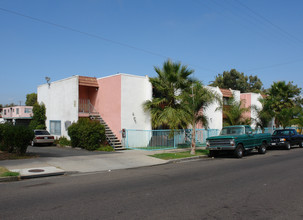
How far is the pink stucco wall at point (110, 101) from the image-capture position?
20.0m

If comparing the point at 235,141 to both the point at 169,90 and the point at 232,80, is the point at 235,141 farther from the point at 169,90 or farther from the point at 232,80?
the point at 232,80

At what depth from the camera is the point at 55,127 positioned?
24062mm

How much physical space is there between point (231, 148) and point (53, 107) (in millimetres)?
16494

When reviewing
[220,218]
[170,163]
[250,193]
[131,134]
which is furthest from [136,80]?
[220,218]

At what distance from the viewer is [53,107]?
79.8 ft

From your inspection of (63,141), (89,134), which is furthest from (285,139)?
(63,141)

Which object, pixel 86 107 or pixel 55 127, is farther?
pixel 55 127

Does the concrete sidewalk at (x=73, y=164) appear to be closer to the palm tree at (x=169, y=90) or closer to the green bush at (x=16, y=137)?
the green bush at (x=16, y=137)

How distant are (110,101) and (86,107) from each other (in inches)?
126

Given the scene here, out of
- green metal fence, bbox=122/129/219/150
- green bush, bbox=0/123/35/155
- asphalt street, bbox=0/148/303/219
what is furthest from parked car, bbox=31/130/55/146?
asphalt street, bbox=0/148/303/219

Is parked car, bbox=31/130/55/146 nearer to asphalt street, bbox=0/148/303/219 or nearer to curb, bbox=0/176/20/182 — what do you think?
curb, bbox=0/176/20/182

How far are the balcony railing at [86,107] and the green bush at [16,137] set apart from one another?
842 cm

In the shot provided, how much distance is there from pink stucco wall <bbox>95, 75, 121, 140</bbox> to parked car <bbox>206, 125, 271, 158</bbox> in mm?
7205

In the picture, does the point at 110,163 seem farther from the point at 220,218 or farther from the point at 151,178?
the point at 220,218
